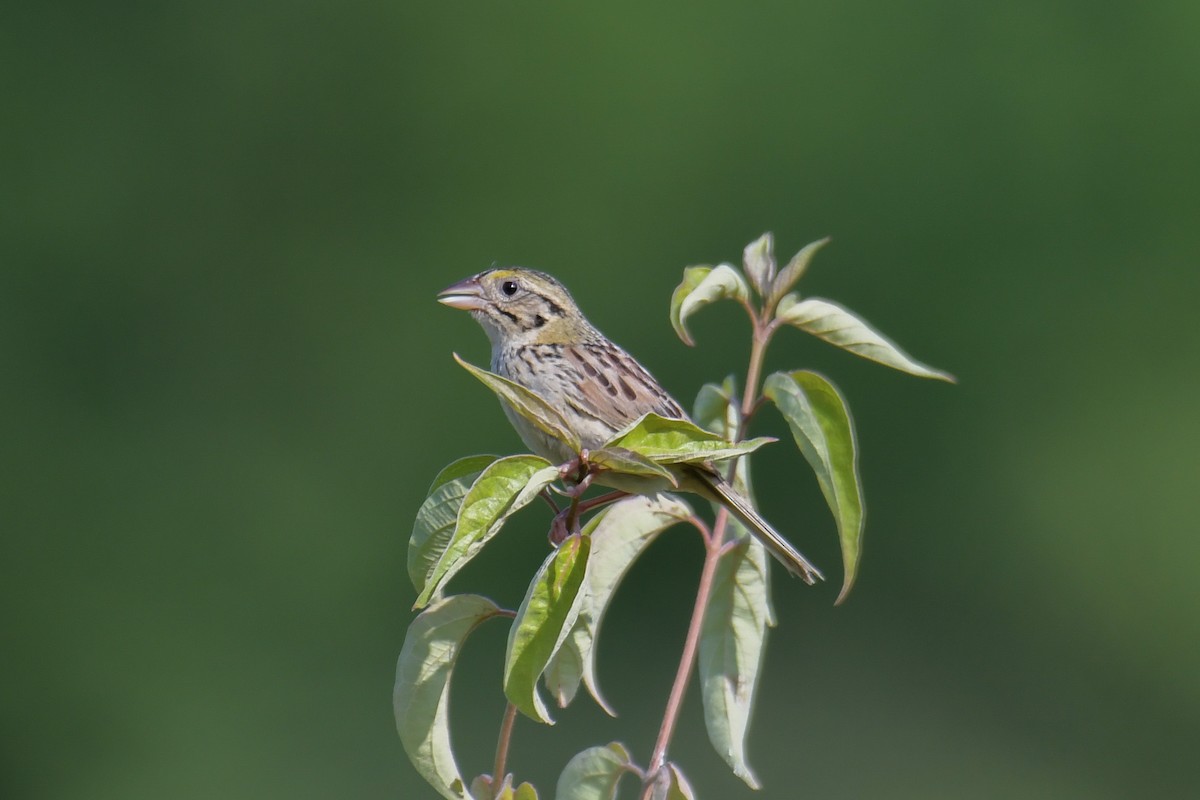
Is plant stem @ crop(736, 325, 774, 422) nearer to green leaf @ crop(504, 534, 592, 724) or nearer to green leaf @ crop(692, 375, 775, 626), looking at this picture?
green leaf @ crop(692, 375, 775, 626)

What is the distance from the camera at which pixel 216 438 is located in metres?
15.2

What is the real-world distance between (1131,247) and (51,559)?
30.6ft

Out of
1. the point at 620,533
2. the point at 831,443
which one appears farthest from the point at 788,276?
the point at 620,533

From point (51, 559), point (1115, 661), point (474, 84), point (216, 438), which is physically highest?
point (474, 84)

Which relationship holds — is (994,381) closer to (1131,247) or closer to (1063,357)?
(1063,357)

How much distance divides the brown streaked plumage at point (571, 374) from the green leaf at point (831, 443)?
11.2 inches

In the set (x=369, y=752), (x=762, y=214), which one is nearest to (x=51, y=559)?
(x=369, y=752)

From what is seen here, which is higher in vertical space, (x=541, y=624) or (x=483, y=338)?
(x=483, y=338)

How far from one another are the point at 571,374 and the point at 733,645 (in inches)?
43.2

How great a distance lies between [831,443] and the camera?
7.75 feet

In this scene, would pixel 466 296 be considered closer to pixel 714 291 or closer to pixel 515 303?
pixel 515 303

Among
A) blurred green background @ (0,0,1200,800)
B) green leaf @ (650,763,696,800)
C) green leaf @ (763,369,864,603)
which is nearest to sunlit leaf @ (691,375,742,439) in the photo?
green leaf @ (763,369,864,603)

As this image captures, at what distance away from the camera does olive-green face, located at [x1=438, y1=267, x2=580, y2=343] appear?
12.9 ft

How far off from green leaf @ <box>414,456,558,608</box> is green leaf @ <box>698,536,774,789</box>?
0.53m
